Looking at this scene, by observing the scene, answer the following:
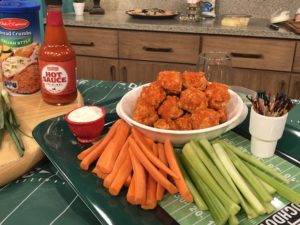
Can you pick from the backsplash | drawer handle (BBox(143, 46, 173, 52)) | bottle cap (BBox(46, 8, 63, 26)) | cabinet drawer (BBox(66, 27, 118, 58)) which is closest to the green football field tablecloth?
bottle cap (BBox(46, 8, 63, 26))

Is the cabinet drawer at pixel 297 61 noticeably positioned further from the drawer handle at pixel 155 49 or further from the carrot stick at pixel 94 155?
the carrot stick at pixel 94 155

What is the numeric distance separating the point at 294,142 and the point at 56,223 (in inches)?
22.3

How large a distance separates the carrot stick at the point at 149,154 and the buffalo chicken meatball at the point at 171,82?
13cm

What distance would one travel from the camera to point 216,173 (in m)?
0.67

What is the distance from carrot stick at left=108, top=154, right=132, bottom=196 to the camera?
65 centimetres

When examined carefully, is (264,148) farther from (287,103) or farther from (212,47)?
(212,47)

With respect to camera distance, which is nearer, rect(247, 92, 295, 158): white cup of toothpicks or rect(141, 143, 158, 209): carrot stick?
rect(141, 143, 158, 209): carrot stick

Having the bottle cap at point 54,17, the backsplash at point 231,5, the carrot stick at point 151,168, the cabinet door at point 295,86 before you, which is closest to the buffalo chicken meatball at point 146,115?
the carrot stick at point 151,168

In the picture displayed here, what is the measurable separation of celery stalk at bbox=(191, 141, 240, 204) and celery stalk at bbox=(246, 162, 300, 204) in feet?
0.29

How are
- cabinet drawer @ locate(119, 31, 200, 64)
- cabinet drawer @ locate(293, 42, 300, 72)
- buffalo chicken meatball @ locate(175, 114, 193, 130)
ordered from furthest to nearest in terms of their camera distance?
cabinet drawer @ locate(119, 31, 200, 64) → cabinet drawer @ locate(293, 42, 300, 72) → buffalo chicken meatball @ locate(175, 114, 193, 130)

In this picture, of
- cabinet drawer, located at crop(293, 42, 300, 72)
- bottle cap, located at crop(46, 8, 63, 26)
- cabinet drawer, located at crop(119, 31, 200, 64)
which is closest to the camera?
bottle cap, located at crop(46, 8, 63, 26)

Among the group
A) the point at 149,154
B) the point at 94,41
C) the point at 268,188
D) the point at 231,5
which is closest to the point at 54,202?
the point at 149,154

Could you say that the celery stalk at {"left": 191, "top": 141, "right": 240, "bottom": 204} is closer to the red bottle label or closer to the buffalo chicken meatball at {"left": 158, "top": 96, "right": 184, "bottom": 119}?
the buffalo chicken meatball at {"left": 158, "top": 96, "right": 184, "bottom": 119}

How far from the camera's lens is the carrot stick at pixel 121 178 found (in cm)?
65
